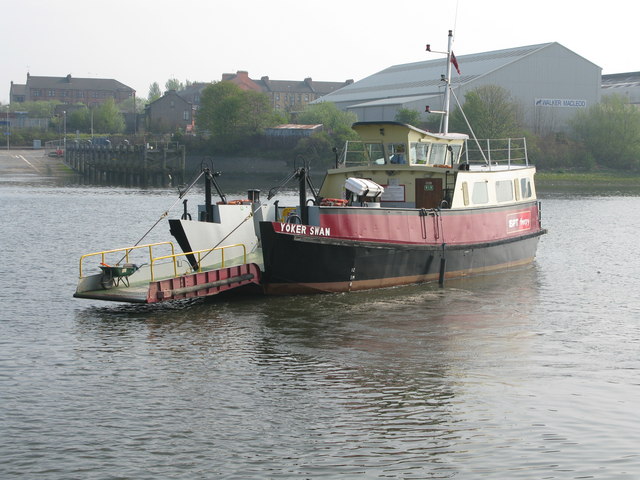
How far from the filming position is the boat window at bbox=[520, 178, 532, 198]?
94.2 feet

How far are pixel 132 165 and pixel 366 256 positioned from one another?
2956 inches

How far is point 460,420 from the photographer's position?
44.1 ft

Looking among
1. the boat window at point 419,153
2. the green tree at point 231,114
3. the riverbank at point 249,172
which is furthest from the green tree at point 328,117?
the boat window at point 419,153

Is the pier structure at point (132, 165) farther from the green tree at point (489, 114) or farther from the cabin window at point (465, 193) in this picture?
the cabin window at point (465, 193)

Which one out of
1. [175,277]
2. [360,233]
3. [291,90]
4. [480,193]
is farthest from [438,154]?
[291,90]

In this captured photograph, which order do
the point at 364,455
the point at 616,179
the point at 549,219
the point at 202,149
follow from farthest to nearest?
the point at 202,149 < the point at 616,179 < the point at 549,219 < the point at 364,455

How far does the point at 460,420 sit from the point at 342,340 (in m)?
5.39

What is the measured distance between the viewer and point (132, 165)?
94.1 meters

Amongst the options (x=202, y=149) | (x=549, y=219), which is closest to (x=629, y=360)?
(x=549, y=219)

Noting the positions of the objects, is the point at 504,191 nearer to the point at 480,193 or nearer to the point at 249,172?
the point at 480,193

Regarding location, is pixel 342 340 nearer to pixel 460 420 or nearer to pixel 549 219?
pixel 460 420

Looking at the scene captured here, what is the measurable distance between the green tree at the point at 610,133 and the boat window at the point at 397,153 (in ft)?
237

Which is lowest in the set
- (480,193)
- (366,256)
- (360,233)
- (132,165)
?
(366,256)

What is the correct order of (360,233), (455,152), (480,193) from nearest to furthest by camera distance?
(360,233) → (480,193) → (455,152)
